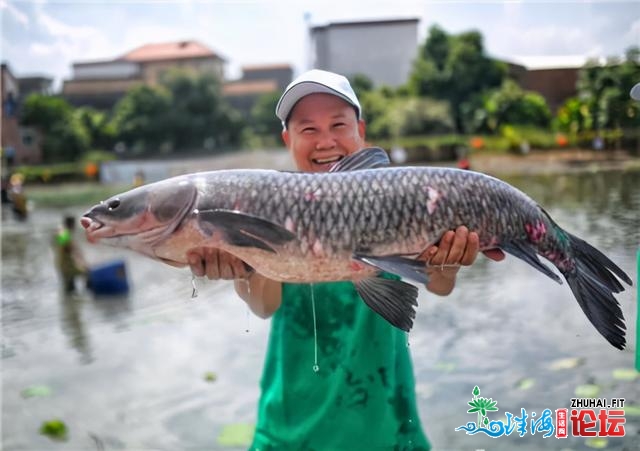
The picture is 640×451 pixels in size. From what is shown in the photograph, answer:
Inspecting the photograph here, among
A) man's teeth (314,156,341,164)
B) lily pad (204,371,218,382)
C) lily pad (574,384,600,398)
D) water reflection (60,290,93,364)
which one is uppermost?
man's teeth (314,156,341,164)

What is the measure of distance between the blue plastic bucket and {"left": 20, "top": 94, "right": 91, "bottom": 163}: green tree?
958 cm

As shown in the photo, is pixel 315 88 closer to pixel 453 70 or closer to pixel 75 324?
pixel 75 324

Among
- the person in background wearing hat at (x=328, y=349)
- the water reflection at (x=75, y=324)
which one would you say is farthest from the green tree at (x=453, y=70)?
the person in background wearing hat at (x=328, y=349)

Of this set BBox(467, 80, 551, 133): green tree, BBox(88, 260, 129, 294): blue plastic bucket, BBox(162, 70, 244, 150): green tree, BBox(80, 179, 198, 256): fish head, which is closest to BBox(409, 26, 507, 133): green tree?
BBox(467, 80, 551, 133): green tree

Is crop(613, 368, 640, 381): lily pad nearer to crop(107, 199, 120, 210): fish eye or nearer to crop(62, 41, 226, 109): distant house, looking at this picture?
crop(107, 199, 120, 210): fish eye

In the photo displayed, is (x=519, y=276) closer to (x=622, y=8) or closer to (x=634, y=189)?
(x=634, y=189)

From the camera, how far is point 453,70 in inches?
546

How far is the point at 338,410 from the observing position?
5.66ft

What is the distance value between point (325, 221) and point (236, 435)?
8.95 feet

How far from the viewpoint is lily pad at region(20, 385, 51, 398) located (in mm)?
4621

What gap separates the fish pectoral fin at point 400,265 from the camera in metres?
1.39

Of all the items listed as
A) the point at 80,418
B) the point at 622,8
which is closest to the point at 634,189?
the point at 622,8

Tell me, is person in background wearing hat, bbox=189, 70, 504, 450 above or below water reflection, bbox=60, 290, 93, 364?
above

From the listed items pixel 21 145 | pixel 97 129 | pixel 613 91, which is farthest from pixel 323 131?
pixel 97 129
